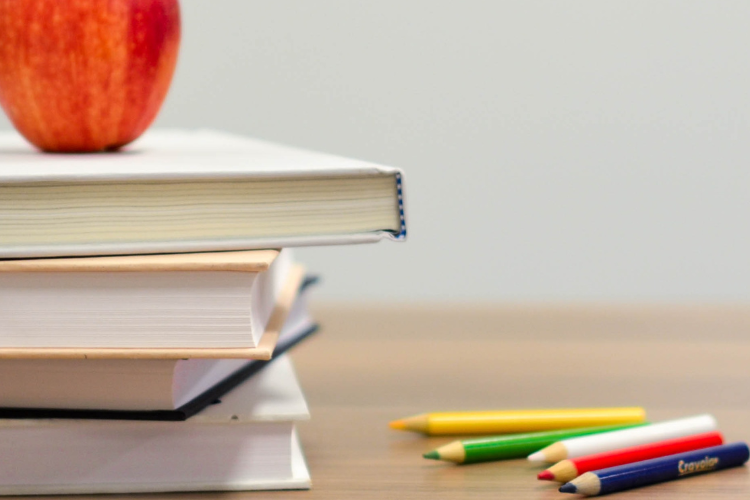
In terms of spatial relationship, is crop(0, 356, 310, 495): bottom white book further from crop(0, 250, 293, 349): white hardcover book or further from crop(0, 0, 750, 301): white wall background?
crop(0, 0, 750, 301): white wall background

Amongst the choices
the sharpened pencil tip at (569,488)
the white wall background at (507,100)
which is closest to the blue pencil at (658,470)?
the sharpened pencil tip at (569,488)

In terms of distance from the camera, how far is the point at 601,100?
1430mm

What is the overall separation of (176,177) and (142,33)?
0.67ft

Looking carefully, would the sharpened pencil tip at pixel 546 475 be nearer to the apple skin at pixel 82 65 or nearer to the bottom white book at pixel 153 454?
the bottom white book at pixel 153 454

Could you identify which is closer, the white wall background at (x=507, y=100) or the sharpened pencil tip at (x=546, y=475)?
the sharpened pencil tip at (x=546, y=475)

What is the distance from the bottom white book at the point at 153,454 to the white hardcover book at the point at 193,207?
0.10 m

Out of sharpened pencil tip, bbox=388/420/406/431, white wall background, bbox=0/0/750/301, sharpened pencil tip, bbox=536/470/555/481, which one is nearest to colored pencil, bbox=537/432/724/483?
sharpened pencil tip, bbox=536/470/555/481

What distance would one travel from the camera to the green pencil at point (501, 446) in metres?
0.55

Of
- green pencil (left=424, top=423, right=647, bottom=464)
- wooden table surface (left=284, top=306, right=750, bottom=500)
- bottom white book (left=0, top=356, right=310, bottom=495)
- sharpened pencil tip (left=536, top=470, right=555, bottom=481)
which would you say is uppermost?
bottom white book (left=0, top=356, right=310, bottom=495)

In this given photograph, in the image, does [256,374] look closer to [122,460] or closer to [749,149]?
[122,460]

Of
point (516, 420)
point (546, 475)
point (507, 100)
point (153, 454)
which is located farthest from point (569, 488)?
point (507, 100)

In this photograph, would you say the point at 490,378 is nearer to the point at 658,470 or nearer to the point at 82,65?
the point at 658,470

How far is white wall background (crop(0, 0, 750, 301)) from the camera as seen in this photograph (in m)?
1.42

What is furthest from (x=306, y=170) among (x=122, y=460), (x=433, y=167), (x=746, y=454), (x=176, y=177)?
(x=433, y=167)
